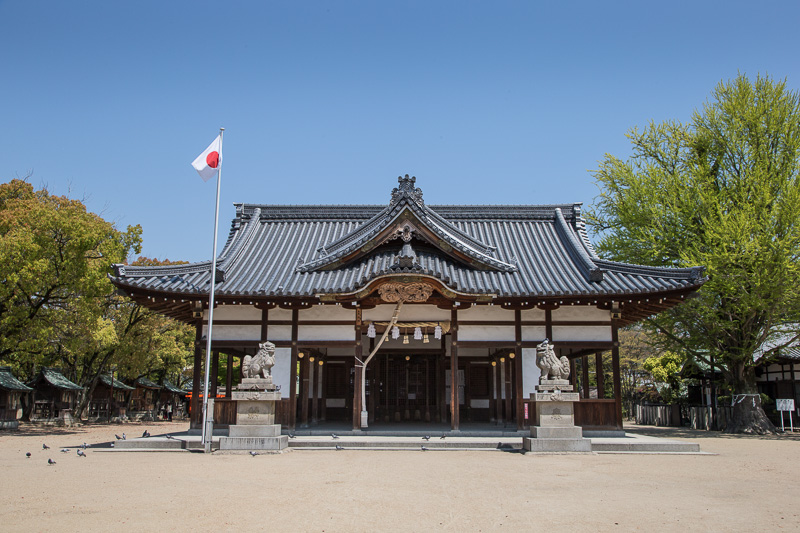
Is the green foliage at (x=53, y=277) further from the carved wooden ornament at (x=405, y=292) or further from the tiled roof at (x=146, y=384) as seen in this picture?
the tiled roof at (x=146, y=384)

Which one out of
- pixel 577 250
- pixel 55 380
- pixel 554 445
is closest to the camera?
pixel 554 445

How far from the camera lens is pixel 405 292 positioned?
15.9 metres

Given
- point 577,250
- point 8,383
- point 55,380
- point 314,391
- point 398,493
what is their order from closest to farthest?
1. point 398,493
2. point 577,250
3. point 314,391
4. point 8,383
5. point 55,380

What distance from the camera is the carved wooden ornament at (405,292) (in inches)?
620

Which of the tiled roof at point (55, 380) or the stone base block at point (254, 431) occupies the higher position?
the tiled roof at point (55, 380)

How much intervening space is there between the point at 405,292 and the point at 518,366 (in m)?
3.86

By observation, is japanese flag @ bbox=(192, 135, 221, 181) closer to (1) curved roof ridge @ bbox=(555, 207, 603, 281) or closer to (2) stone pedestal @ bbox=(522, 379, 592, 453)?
(2) stone pedestal @ bbox=(522, 379, 592, 453)

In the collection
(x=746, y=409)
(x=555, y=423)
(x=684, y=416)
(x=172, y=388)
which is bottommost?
(x=684, y=416)

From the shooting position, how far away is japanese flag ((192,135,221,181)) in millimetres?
14954

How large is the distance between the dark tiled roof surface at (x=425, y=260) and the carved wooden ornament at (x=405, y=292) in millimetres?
635

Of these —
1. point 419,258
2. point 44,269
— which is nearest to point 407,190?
point 419,258

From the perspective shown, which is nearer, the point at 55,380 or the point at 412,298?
the point at 412,298

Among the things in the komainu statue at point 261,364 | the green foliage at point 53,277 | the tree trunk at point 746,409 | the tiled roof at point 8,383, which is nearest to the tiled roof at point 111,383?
the tiled roof at point 8,383

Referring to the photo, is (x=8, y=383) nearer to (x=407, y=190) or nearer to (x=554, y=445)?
(x=407, y=190)
